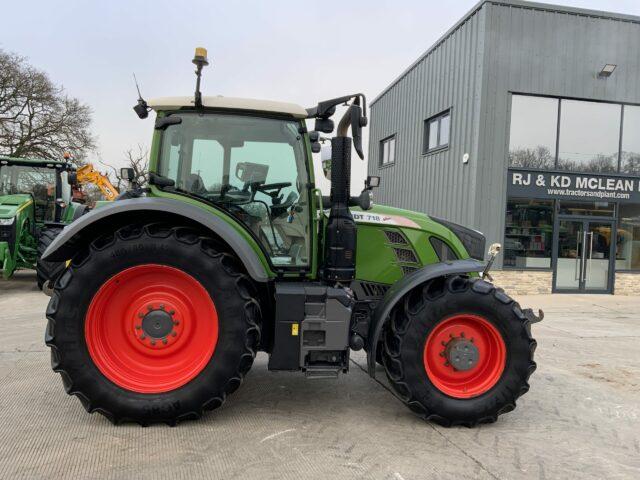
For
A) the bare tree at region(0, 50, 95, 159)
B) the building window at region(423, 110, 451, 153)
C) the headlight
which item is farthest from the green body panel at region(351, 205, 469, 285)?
the bare tree at region(0, 50, 95, 159)

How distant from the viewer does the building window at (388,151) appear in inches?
631

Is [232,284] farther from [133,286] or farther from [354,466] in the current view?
[354,466]

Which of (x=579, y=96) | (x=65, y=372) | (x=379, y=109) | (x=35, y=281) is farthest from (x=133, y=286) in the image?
(x=379, y=109)

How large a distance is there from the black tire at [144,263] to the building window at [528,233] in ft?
30.7

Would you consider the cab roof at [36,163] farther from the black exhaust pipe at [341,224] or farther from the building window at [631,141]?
the building window at [631,141]

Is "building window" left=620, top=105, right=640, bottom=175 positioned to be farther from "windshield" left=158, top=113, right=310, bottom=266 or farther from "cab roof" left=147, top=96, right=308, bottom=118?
"cab roof" left=147, top=96, right=308, bottom=118

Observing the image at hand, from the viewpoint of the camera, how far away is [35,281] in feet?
36.3

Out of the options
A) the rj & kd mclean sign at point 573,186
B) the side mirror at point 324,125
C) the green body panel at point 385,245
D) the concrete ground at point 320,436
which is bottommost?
the concrete ground at point 320,436

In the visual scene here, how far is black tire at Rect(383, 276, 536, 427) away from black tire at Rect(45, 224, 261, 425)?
1.04 meters

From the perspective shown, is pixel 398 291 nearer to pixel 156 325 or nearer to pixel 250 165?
pixel 250 165

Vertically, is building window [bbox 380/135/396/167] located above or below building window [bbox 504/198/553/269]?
above

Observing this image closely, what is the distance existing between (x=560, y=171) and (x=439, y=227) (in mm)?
8803

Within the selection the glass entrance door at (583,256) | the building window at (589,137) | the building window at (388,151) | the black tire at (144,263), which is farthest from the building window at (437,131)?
the black tire at (144,263)

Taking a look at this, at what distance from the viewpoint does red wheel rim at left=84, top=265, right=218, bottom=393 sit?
3369 millimetres
